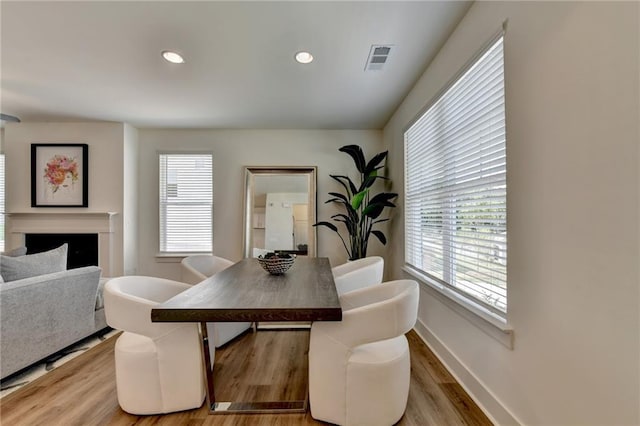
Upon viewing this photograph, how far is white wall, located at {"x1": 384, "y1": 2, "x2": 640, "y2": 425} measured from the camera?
962 mm

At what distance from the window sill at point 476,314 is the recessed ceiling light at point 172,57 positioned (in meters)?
2.92

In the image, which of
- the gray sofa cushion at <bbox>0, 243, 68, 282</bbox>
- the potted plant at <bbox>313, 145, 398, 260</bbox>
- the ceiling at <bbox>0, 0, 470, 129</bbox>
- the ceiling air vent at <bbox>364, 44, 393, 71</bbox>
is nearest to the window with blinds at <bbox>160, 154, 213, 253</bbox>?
the ceiling at <bbox>0, 0, 470, 129</bbox>

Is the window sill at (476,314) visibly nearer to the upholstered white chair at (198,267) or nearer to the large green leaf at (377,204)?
the large green leaf at (377,204)

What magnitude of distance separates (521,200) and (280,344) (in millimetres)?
2264

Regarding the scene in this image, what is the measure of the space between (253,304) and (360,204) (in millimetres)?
2736

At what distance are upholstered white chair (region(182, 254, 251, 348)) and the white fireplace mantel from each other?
6.70 ft

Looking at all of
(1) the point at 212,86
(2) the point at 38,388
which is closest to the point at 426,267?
(1) the point at 212,86

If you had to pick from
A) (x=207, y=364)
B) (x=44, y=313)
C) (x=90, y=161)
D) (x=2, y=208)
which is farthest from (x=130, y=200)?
A: (x=207, y=364)

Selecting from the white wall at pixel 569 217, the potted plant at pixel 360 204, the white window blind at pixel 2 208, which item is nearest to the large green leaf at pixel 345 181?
the potted plant at pixel 360 204

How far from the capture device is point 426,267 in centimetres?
279

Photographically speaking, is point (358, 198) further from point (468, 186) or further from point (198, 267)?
point (198, 267)

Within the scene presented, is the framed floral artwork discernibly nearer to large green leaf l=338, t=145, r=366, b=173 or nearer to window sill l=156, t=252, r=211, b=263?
window sill l=156, t=252, r=211, b=263

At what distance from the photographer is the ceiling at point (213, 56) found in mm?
1891

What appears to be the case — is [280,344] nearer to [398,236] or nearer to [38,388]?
[38,388]
